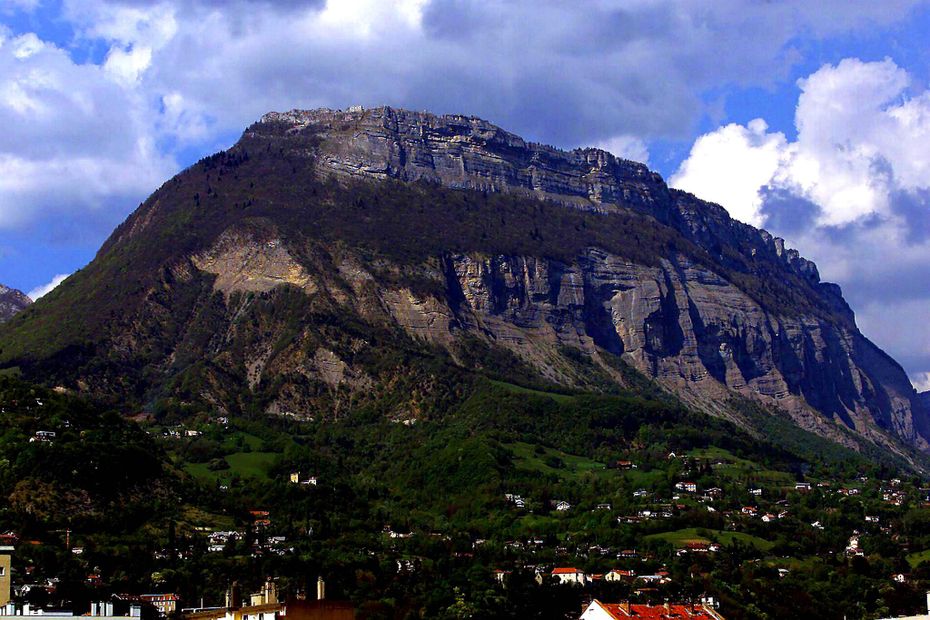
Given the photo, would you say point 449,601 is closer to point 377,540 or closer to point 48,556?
point 48,556

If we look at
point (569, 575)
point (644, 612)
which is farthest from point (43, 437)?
point (644, 612)

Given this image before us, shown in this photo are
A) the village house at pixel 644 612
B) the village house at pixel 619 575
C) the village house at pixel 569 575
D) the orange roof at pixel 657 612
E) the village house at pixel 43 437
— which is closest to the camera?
the village house at pixel 644 612

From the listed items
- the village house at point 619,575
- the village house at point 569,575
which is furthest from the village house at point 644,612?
the village house at point 619,575

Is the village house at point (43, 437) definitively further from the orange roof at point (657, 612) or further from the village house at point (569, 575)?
the orange roof at point (657, 612)

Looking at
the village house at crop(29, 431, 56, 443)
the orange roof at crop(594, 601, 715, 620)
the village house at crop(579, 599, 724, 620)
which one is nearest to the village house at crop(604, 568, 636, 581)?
the village house at crop(579, 599, 724, 620)

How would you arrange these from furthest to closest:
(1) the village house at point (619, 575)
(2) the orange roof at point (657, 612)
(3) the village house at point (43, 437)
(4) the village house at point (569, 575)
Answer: (3) the village house at point (43, 437) < (1) the village house at point (619, 575) < (4) the village house at point (569, 575) < (2) the orange roof at point (657, 612)

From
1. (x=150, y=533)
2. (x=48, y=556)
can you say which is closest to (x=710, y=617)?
(x=48, y=556)

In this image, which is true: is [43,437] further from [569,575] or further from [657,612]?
[657,612]

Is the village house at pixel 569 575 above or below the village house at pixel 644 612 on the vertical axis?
above

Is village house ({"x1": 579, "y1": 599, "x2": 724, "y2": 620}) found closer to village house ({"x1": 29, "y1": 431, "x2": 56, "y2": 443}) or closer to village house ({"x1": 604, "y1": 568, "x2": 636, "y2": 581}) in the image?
village house ({"x1": 604, "y1": 568, "x2": 636, "y2": 581})
